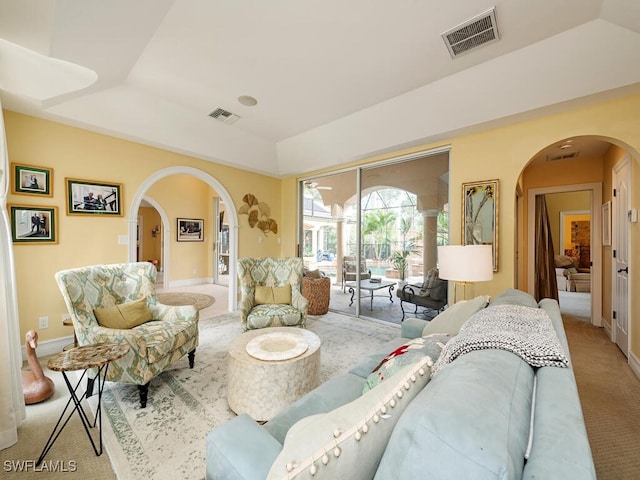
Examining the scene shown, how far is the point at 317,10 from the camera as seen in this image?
2.10 m

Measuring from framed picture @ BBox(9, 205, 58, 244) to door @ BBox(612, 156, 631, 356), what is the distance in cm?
651

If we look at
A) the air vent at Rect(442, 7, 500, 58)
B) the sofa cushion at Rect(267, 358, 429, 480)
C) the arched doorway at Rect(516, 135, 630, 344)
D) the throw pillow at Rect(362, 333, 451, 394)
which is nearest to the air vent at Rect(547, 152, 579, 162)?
the arched doorway at Rect(516, 135, 630, 344)

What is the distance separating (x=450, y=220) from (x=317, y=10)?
9.10 feet

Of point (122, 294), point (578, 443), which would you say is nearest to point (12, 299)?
point (122, 294)

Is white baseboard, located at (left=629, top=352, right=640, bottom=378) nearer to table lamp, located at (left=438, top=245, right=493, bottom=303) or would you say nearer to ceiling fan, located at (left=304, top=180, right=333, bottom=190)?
table lamp, located at (left=438, top=245, right=493, bottom=303)

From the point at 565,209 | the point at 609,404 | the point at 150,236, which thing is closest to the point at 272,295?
the point at 609,404

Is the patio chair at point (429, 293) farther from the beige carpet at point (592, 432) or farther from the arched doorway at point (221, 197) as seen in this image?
the arched doorway at point (221, 197)

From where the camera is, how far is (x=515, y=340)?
1.03 m

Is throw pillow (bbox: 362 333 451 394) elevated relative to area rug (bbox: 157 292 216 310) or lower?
elevated

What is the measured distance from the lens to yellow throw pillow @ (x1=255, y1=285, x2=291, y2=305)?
3.56 m

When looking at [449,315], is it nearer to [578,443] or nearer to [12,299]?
[578,443]

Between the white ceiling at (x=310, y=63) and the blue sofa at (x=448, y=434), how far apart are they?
8.18ft

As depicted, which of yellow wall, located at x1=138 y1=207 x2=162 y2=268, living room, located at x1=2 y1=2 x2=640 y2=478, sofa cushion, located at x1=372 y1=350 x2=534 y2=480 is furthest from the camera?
yellow wall, located at x1=138 y1=207 x2=162 y2=268

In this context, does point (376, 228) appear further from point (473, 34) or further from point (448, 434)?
point (448, 434)
